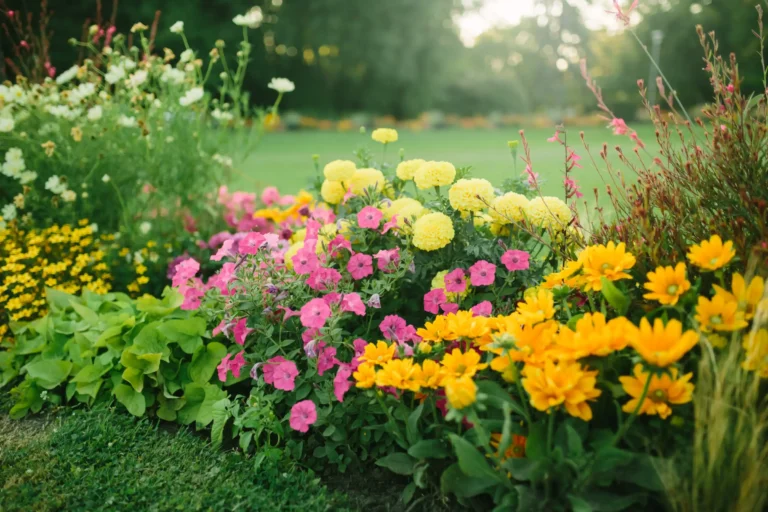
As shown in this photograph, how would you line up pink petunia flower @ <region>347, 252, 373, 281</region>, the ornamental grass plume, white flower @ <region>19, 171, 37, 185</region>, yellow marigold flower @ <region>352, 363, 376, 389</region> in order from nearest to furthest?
the ornamental grass plume, yellow marigold flower @ <region>352, 363, 376, 389</region>, pink petunia flower @ <region>347, 252, 373, 281</region>, white flower @ <region>19, 171, 37, 185</region>

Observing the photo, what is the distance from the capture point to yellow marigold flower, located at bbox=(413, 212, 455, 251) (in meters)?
2.27

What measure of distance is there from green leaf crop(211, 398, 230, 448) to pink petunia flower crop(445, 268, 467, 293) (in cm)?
→ 89

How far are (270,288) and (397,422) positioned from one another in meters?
0.63

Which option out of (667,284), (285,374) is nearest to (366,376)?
(285,374)

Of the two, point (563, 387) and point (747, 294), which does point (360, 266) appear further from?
point (747, 294)

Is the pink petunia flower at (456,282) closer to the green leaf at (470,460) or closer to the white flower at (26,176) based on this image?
the green leaf at (470,460)

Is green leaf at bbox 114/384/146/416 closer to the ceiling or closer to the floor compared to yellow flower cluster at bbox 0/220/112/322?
closer to the floor

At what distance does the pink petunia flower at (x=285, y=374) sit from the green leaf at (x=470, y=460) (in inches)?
26.2

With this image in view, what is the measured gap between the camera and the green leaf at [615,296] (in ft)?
5.83

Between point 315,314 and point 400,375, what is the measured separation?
407 millimetres

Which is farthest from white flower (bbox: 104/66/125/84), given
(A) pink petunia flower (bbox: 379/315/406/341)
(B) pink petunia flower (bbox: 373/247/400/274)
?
(A) pink petunia flower (bbox: 379/315/406/341)

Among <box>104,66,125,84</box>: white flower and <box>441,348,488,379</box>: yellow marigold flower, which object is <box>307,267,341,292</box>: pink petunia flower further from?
<box>104,66,125,84</box>: white flower

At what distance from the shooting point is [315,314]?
2051 mm

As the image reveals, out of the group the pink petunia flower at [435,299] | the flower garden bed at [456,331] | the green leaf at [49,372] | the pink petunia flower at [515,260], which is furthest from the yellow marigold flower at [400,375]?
the green leaf at [49,372]
